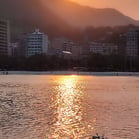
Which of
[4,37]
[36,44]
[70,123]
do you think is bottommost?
[70,123]

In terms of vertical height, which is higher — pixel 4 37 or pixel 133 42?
pixel 4 37

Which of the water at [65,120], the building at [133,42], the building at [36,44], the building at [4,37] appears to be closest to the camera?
the water at [65,120]

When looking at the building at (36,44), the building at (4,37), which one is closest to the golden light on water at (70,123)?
the building at (4,37)

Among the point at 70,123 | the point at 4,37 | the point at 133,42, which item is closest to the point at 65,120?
the point at 70,123

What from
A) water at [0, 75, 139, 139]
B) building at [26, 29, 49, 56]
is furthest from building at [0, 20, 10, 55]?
water at [0, 75, 139, 139]

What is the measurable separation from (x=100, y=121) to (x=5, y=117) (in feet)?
14.5

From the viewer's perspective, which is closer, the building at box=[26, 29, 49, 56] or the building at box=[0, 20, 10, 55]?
the building at box=[0, 20, 10, 55]

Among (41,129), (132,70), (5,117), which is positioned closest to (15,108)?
(5,117)

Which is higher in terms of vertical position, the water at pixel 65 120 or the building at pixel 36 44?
the building at pixel 36 44

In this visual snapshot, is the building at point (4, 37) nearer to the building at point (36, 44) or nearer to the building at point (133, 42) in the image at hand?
the building at point (36, 44)

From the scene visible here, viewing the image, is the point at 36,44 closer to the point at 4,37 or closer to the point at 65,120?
the point at 4,37

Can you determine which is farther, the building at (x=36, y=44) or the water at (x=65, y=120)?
the building at (x=36, y=44)

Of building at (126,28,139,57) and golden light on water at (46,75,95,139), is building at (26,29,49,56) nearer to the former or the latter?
building at (126,28,139,57)

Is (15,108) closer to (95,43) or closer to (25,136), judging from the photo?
(25,136)
